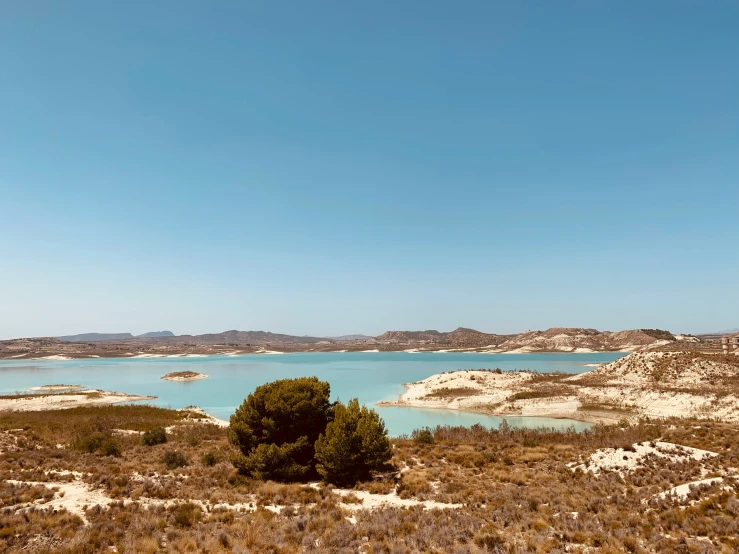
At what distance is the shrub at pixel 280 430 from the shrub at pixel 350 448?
1256 mm

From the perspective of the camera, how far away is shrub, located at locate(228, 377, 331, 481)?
19141mm

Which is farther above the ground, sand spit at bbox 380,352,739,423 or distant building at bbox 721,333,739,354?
distant building at bbox 721,333,739,354

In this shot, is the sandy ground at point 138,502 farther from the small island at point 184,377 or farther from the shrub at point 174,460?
the small island at point 184,377

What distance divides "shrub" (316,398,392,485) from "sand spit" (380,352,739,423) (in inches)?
1144

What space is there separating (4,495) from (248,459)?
8.79 m

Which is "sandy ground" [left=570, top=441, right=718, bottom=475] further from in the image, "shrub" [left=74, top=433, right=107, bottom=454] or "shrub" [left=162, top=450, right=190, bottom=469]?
"shrub" [left=74, top=433, right=107, bottom=454]

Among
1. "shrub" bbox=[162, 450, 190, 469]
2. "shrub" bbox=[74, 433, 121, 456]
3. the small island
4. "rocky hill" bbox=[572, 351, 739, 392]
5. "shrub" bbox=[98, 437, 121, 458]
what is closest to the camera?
"shrub" bbox=[162, 450, 190, 469]

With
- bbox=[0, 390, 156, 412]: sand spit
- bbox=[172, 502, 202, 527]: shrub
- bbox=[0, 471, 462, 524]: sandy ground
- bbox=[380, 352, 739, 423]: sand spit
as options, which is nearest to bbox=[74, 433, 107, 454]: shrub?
bbox=[0, 471, 462, 524]: sandy ground

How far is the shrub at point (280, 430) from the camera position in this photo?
62.8ft

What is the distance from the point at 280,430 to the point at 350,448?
3.99 meters

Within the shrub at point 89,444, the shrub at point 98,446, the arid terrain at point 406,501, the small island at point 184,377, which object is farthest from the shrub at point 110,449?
the small island at point 184,377

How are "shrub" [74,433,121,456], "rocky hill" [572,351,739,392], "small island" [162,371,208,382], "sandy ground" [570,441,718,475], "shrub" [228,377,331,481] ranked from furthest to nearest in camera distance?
"small island" [162,371,208,382]
"rocky hill" [572,351,739,392]
"shrub" [74,433,121,456]
"shrub" [228,377,331,481]
"sandy ground" [570,441,718,475]

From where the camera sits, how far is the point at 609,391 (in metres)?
47.7

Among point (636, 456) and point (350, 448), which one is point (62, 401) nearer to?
point (350, 448)
